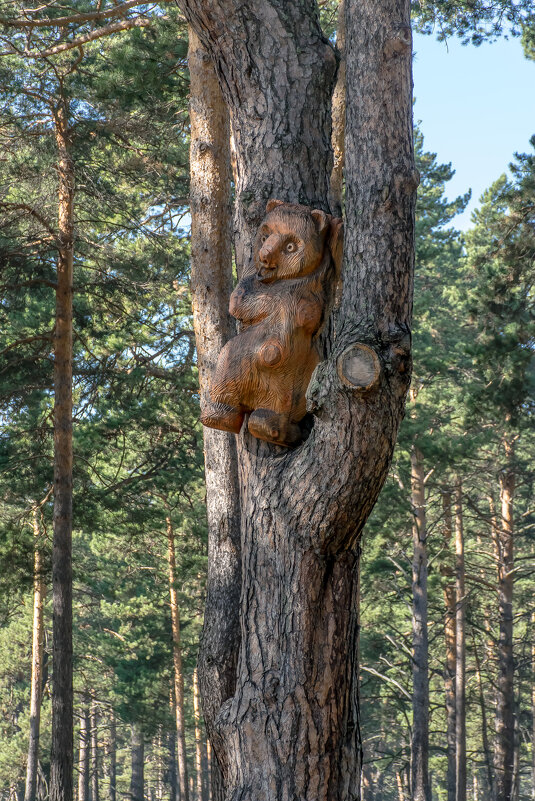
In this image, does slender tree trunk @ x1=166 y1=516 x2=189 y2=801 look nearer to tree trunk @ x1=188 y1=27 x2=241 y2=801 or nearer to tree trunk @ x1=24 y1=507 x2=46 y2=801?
tree trunk @ x1=24 y1=507 x2=46 y2=801

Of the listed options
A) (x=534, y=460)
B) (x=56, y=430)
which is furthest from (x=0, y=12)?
(x=534, y=460)

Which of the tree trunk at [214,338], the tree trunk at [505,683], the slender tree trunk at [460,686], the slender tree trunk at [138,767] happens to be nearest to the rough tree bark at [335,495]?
the tree trunk at [214,338]

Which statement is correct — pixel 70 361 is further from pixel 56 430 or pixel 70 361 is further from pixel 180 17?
pixel 180 17

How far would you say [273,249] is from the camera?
11.3 feet

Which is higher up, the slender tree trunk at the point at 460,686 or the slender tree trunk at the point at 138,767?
the slender tree trunk at the point at 460,686

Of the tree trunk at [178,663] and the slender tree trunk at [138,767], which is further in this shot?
the slender tree trunk at [138,767]

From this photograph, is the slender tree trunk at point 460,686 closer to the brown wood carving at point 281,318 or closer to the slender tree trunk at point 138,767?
the brown wood carving at point 281,318

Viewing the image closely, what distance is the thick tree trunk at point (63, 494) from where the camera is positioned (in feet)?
30.2

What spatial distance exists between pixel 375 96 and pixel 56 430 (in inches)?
322

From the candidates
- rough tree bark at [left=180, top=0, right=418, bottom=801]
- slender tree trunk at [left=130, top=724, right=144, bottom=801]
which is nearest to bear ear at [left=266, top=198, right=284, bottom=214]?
rough tree bark at [left=180, top=0, right=418, bottom=801]

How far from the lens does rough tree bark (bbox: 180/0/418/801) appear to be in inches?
115

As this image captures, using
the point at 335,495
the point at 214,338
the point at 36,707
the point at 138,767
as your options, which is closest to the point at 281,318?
the point at 335,495

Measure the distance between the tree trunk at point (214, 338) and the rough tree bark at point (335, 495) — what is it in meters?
1.17

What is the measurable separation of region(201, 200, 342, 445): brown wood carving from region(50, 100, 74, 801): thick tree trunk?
716 centimetres
